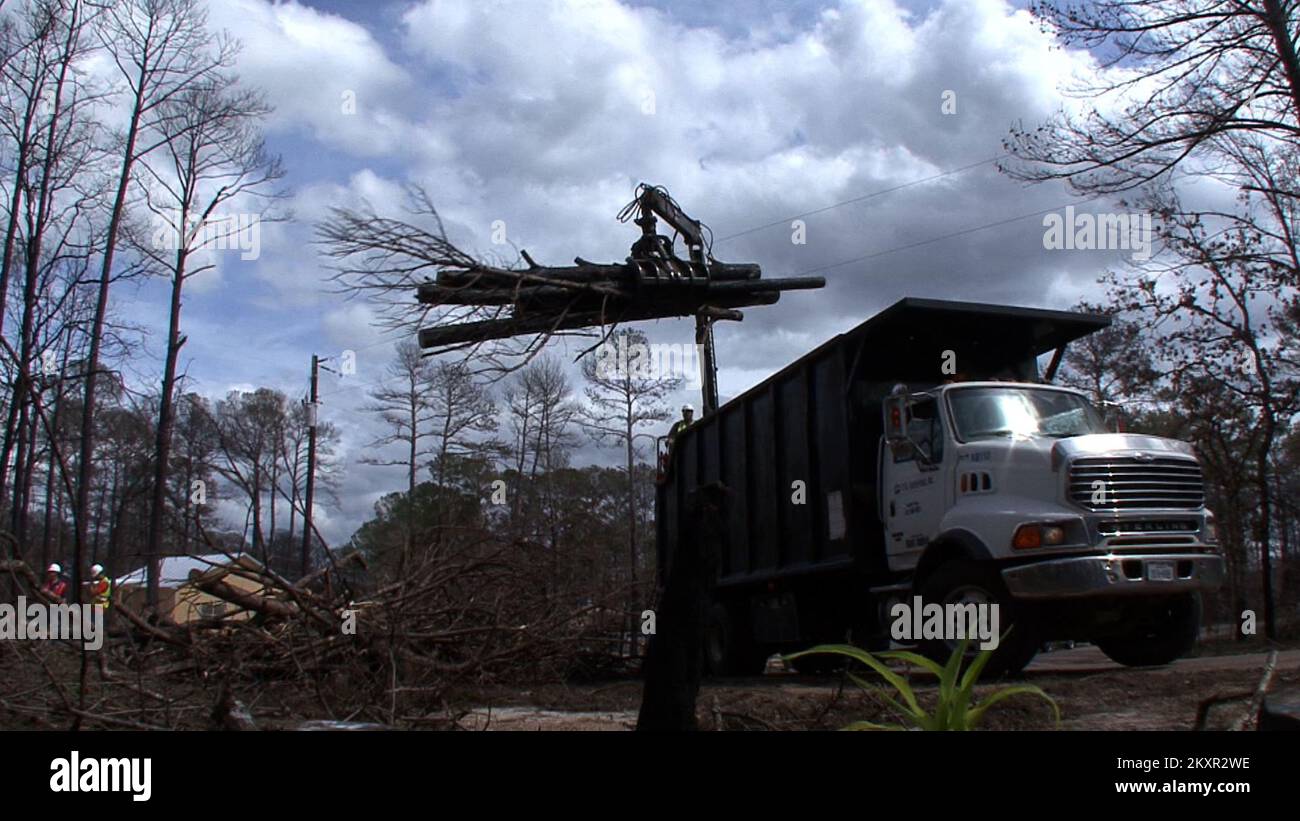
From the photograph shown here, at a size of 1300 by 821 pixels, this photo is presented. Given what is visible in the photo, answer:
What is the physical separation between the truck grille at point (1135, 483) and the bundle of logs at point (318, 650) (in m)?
3.81

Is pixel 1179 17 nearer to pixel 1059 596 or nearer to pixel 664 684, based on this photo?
pixel 1059 596

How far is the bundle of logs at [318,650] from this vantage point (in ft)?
16.9

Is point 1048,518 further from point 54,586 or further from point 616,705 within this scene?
point 54,586

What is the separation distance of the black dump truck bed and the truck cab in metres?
0.65


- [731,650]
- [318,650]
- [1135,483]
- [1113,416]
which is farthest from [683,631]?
[731,650]

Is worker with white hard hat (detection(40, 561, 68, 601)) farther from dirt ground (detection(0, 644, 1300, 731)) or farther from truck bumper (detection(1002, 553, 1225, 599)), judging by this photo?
truck bumper (detection(1002, 553, 1225, 599))

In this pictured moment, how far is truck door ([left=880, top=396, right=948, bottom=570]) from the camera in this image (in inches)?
330

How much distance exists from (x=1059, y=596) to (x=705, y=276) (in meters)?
4.36

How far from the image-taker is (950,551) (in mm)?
8047

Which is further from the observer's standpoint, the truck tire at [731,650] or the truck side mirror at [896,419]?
the truck tire at [731,650]

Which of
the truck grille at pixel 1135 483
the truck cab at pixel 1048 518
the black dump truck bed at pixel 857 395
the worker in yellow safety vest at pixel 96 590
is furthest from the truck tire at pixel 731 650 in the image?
the worker in yellow safety vest at pixel 96 590

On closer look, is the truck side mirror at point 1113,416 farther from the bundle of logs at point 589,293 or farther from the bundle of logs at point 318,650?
the bundle of logs at point 318,650

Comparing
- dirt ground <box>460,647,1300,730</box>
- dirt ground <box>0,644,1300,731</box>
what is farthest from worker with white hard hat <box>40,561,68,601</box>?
dirt ground <box>460,647,1300,730</box>
